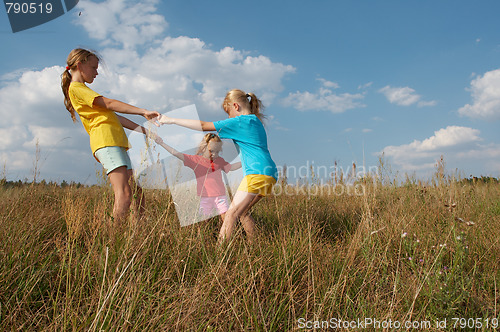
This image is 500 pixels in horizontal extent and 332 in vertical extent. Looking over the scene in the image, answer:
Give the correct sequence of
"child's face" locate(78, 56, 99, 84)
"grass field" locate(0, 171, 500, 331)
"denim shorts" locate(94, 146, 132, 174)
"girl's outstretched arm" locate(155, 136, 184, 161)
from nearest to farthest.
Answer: "grass field" locate(0, 171, 500, 331), "denim shorts" locate(94, 146, 132, 174), "child's face" locate(78, 56, 99, 84), "girl's outstretched arm" locate(155, 136, 184, 161)

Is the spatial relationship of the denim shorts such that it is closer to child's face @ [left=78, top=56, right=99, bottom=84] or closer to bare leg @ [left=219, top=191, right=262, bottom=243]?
child's face @ [left=78, top=56, right=99, bottom=84]

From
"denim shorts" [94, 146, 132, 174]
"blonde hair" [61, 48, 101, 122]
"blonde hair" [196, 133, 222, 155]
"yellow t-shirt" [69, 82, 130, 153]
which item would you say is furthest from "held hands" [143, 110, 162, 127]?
"blonde hair" [196, 133, 222, 155]

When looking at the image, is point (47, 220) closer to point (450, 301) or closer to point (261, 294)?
point (261, 294)

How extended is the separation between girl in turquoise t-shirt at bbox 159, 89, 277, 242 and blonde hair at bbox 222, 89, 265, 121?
0.27 m

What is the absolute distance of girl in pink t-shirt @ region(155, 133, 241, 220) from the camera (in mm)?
3816

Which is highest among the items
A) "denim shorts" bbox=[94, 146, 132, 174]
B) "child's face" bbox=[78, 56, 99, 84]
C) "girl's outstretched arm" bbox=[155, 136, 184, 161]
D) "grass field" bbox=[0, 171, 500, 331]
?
"child's face" bbox=[78, 56, 99, 84]

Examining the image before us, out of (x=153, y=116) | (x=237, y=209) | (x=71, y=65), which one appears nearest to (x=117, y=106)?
(x=153, y=116)

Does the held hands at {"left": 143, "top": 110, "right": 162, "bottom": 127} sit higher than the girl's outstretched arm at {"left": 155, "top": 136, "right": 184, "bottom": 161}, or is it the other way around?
the held hands at {"left": 143, "top": 110, "right": 162, "bottom": 127}

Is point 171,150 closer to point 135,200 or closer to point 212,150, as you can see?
point 212,150

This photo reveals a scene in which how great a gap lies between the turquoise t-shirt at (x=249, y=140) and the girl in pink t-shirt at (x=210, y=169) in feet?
2.20

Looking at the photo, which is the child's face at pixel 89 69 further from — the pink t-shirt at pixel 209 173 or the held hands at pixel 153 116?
the pink t-shirt at pixel 209 173

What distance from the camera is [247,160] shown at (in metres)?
3.06

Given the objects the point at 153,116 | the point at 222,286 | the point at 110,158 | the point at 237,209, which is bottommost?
the point at 222,286

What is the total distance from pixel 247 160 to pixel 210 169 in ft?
4.21
